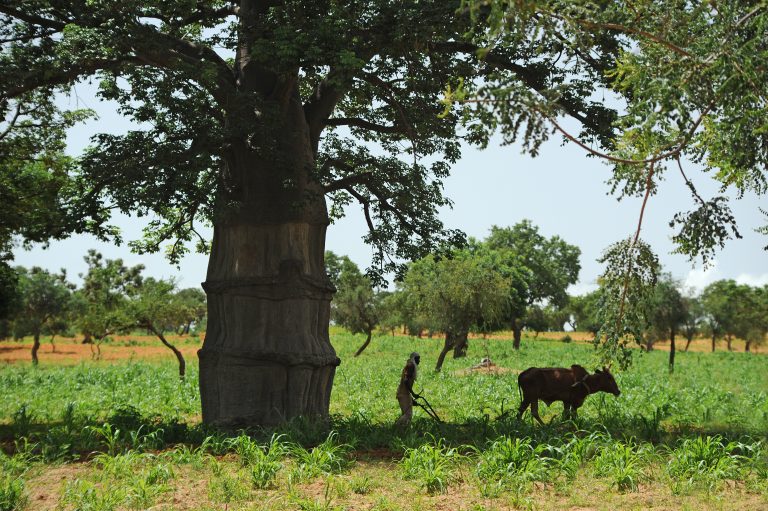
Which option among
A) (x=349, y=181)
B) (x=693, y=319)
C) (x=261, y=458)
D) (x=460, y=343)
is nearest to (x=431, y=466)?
(x=261, y=458)

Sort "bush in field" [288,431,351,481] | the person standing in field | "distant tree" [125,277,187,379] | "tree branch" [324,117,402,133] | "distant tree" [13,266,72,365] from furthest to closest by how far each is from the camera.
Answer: "distant tree" [13,266,72,365]
"distant tree" [125,277,187,379]
"tree branch" [324,117,402,133]
the person standing in field
"bush in field" [288,431,351,481]

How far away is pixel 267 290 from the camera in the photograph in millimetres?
13594

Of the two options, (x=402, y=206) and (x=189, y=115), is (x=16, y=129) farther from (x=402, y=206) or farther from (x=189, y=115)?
(x=402, y=206)

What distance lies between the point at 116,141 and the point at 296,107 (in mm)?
3641

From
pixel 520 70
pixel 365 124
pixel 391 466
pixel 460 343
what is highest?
pixel 520 70

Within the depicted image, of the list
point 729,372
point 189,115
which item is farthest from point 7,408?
point 729,372

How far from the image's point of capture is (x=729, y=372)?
35.7 m

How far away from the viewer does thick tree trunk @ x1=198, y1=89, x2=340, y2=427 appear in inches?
523

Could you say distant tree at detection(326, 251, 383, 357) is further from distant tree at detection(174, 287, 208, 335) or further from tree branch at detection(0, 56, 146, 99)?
tree branch at detection(0, 56, 146, 99)

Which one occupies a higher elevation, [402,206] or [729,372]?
[402,206]

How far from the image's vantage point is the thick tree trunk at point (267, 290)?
13.3 m

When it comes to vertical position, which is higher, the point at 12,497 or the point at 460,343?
the point at 460,343

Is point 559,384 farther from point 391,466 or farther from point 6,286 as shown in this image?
point 6,286

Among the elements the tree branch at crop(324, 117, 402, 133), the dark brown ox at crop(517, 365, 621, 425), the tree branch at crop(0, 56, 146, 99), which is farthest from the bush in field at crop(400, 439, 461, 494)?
the tree branch at crop(0, 56, 146, 99)
